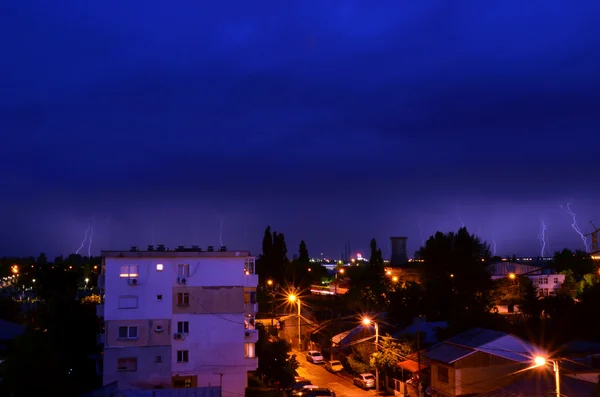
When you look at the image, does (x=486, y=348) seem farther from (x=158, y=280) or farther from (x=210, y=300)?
(x=158, y=280)

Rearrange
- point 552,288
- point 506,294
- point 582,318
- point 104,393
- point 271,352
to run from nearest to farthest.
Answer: point 104,393 < point 271,352 < point 582,318 < point 506,294 < point 552,288

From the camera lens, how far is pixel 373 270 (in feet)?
240

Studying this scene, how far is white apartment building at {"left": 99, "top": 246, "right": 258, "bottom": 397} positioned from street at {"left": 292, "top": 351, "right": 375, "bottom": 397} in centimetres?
584

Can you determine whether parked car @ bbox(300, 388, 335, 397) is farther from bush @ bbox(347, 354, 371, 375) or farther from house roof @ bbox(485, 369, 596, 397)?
house roof @ bbox(485, 369, 596, 397)

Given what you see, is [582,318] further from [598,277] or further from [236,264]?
[236,264]

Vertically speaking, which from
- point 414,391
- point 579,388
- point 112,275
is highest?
point 112,275

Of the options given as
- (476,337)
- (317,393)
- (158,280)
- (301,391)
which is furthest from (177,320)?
(476,337)

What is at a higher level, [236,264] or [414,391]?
[236,264]

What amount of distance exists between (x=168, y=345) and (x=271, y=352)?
5677 mm

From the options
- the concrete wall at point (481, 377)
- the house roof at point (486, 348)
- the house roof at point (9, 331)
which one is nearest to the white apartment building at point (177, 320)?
the house roof at point (486, 348)

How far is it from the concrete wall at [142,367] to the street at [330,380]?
9.00 m

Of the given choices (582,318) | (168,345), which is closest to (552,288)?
(582,318)

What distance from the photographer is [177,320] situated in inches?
1034

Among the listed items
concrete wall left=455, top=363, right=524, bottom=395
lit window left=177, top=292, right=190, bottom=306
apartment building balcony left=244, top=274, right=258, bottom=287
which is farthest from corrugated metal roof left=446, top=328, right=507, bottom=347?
lit window left=177, top=292, right=190, bottom=306
